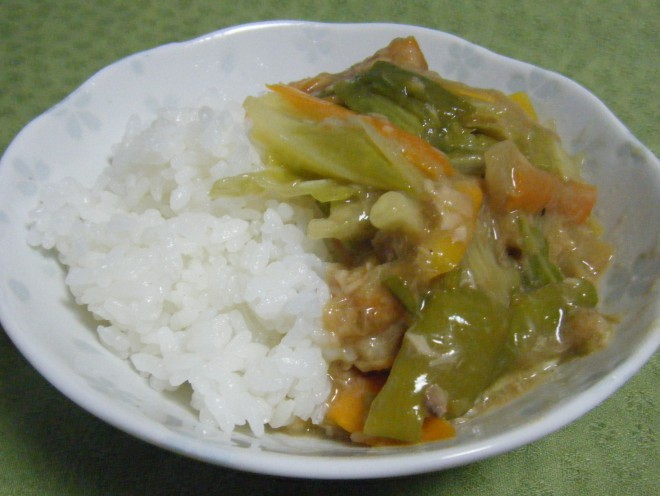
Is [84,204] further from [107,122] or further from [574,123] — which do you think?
[574,123]

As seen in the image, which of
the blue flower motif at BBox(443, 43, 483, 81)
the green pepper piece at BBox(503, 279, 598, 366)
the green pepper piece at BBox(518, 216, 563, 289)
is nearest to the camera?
the green pepper piece at BBox(503, 279, 598, 366)

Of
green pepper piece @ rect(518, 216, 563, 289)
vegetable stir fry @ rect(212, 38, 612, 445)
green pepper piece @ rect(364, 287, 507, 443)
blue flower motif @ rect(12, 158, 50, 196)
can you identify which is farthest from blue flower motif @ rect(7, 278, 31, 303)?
green pepper piece @ rect(518, 216, 563, 289)

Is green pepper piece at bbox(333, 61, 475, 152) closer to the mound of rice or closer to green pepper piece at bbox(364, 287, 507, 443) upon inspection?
the mound of rice

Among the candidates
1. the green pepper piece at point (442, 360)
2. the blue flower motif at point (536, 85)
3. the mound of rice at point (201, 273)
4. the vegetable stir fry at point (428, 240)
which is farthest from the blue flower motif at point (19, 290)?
the blue flower motif at point (536, 85)

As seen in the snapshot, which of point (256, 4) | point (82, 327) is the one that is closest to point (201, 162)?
point (82, 327)

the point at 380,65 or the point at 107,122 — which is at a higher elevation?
the point at 380,65

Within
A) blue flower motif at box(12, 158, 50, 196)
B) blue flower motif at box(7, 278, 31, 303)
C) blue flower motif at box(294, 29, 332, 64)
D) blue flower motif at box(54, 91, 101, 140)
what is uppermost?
blue flower motif at box(294, 29, 332, 64)

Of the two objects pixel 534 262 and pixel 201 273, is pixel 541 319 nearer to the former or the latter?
pixel 534 262
